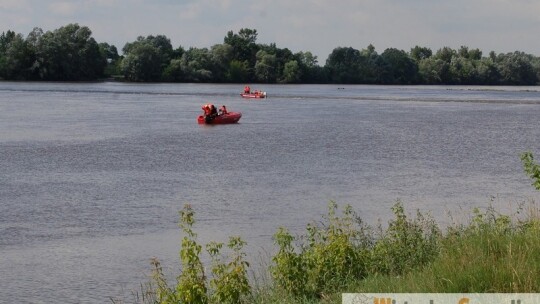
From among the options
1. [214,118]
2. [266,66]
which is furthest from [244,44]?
[214,118]

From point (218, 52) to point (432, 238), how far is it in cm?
13497

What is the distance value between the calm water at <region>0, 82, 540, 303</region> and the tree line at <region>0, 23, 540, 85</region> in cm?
7817

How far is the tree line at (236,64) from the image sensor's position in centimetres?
13238

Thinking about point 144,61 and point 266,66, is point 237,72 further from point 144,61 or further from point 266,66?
point 144,61

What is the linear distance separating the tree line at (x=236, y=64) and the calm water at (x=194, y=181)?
7817cm

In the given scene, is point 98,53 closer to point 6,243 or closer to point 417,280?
point 6,243

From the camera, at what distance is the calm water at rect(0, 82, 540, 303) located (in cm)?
1614

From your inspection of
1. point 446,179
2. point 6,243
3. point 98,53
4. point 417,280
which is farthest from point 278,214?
point 98,53

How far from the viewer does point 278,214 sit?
20.3 meters

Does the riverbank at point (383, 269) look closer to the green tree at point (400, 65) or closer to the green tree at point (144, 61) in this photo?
the green tree at point (144, 61)

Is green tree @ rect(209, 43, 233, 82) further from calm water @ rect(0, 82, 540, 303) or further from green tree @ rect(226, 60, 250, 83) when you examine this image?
calm water @ rect(0, 82, 540, 303)

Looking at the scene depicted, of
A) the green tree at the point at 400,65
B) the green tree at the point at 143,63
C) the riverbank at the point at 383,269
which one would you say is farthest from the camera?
the green tree at the point at 400,65

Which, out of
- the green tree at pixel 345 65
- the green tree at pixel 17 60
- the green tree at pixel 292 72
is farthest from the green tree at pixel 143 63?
the green tree at pixel 345 65

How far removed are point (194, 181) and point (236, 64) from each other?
408 feet
